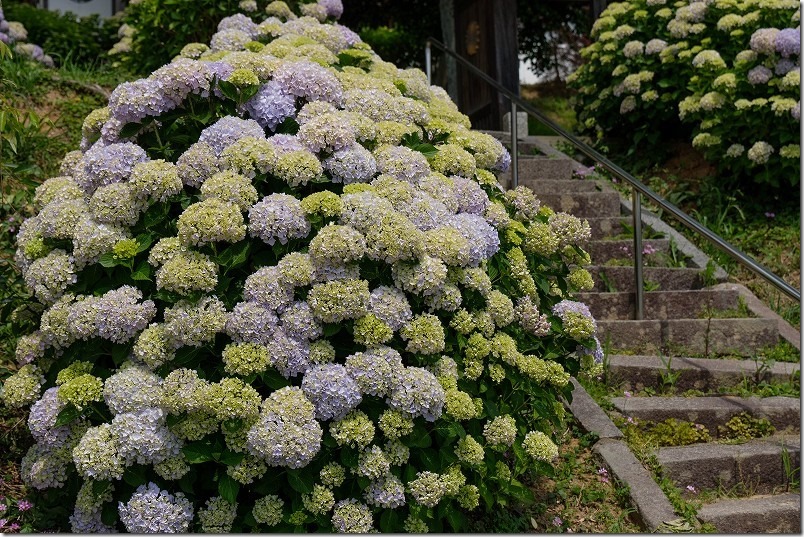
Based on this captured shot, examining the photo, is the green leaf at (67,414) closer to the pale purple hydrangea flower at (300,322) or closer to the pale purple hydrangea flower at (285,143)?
the pale purple hydrangea flower at (300,322)

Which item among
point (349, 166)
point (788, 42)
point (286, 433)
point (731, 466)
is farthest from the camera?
point (788, 42)

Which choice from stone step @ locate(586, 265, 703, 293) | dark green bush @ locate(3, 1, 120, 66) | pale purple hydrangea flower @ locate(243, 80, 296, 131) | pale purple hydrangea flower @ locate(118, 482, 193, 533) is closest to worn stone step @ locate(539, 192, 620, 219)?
stone step @ locate(586, 265, 703, 293)

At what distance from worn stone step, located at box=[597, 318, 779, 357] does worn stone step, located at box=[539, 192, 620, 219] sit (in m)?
1.44

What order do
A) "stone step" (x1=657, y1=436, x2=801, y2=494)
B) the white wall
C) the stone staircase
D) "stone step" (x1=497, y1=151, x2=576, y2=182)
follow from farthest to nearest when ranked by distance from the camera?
the white wall
"stone step" (x1=497, y1=151, x2=576, y2=182)
"stone step" (x1=657, y1=436, x2=801, y2=494)
the stone staircase

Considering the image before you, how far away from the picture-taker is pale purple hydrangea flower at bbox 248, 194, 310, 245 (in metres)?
3.00

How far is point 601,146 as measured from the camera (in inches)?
339

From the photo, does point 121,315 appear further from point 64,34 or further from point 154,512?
point 64,34

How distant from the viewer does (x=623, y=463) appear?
4.10 meters

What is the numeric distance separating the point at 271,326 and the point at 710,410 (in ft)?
9.54

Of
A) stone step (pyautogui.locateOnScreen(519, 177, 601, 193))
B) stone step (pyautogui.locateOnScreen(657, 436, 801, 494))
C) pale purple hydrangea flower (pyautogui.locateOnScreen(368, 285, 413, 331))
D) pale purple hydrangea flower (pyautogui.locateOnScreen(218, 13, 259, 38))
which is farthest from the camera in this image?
stone step (pyautogui.locateOnScreen(519, 177, 601, 193))

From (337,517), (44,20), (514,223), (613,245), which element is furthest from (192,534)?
(44,20)

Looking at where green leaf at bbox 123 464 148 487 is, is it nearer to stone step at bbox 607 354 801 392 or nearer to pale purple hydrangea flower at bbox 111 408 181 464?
pale purple hydrangea flower at bbox 111 408 181 464

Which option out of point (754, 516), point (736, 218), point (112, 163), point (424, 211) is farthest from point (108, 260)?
point (736, 218)

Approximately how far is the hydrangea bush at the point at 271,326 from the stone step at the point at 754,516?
3.30ft
